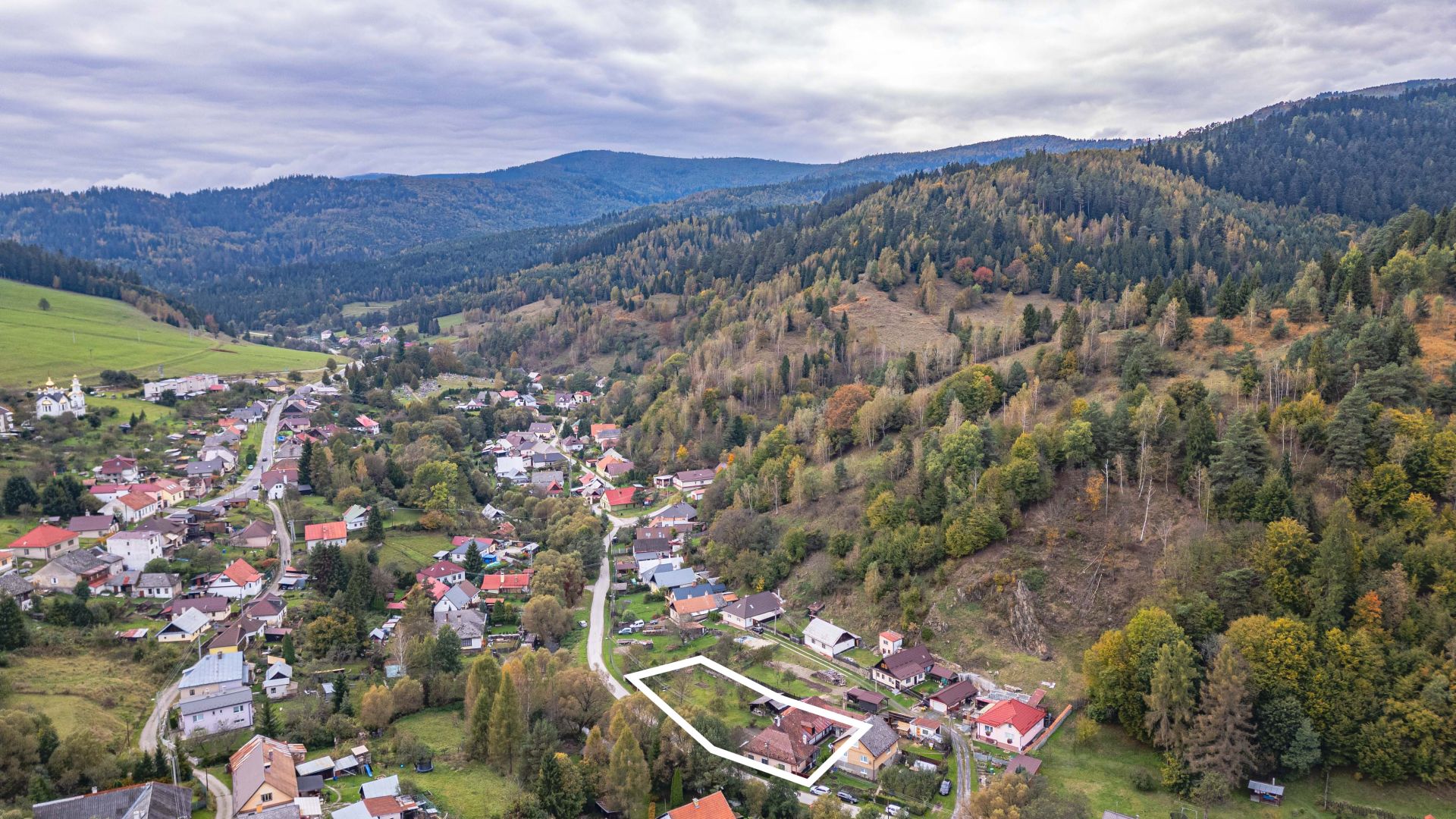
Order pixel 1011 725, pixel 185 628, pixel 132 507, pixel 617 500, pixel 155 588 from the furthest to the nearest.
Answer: pixel 617 500 → pixel 132 507 → pixel 155 588 → pixel 185 628 → pixel 1011 725

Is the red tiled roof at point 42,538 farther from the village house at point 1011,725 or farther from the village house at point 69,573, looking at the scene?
the village house at point 1011,725

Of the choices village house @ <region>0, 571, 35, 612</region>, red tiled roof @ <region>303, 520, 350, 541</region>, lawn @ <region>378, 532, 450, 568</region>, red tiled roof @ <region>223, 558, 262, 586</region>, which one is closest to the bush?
lawn @ <region>378, 532, 450, 568</region>

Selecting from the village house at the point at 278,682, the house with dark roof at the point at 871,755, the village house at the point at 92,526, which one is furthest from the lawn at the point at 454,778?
the village house at the point at 92,526

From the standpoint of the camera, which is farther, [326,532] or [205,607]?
[326,532]

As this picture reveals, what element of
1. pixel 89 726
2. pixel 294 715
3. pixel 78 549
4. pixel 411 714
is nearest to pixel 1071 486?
pixel 411 714

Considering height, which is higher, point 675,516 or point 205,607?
point 205,607

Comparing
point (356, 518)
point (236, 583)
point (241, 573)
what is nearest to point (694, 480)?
point (356, 518)

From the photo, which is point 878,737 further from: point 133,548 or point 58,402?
point 58,402

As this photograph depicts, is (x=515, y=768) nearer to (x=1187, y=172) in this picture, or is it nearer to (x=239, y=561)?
(x=239, y=561)
